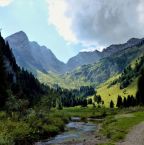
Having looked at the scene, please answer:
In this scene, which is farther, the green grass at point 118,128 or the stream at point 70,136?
the stream at point 70,136

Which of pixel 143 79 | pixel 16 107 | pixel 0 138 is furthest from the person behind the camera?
pixel 143 79

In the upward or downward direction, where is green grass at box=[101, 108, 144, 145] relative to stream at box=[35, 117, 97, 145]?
upward

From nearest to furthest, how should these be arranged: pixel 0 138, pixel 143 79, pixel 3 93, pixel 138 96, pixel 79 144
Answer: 1. pixel 0 138
2. pixel 79 144
3. pixel 3 93
4. pixel 143 79
5. pixel 138 96

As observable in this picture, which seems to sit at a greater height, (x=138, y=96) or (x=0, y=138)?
(x=138, y=96)

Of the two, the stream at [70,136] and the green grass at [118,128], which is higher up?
the green grass at [118,128]

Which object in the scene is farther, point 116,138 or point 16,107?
point 16,107

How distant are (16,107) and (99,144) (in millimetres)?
41039

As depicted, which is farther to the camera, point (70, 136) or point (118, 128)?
point (70, 136)

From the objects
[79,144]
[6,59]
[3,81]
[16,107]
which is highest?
[6,59]

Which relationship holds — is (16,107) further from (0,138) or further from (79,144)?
(0,138)

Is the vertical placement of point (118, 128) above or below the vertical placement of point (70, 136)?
above

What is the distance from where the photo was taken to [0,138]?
3703cm

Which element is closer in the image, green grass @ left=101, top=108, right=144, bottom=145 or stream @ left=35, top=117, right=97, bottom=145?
green grass @ left=101, top=108, right=144, bottom=145

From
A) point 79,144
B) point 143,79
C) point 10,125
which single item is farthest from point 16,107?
point 143,79
